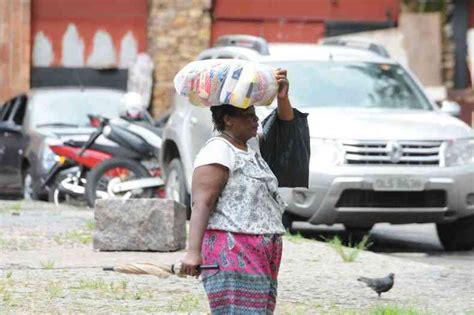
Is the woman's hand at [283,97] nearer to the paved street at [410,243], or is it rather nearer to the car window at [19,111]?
the paved street at [410,243]

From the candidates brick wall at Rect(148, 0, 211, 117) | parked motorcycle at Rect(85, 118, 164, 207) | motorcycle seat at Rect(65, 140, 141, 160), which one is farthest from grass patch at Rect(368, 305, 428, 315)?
brick wall at Rect(148, 0, 211, 117)

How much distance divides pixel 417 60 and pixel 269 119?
19299mm

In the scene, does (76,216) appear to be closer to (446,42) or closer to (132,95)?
(132,95)

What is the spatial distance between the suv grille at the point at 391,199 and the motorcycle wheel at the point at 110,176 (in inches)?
133

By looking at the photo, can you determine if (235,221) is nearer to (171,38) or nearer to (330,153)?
(330,153)

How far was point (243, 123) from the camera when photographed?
5.82 metres

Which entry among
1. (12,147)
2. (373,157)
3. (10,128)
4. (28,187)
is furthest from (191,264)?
(12,147)

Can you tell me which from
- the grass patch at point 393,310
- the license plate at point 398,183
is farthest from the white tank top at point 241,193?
the license plate at point 398,183

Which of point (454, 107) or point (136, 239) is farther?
point (454, 107)

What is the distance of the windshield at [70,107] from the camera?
17.3 meters

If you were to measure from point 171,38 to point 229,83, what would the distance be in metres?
20.3

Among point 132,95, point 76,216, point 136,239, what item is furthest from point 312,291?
point 132,95

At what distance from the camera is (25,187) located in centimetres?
1755

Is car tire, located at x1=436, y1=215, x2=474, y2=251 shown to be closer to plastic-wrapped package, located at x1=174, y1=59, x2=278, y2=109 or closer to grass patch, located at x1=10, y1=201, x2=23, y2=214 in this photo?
grass patch, located at x1=10, y1=201, x2=23, y2=214
